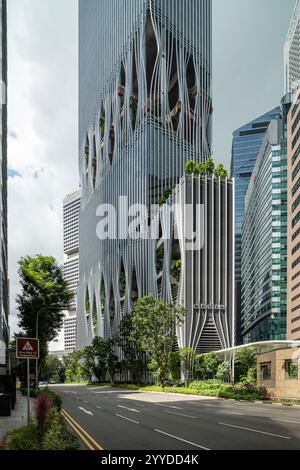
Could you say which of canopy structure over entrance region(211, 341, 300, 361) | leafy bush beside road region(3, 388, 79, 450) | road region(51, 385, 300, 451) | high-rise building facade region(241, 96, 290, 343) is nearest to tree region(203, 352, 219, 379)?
canopy structure over entrance region(211, 341, 300, 361)

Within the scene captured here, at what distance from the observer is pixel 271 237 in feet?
380

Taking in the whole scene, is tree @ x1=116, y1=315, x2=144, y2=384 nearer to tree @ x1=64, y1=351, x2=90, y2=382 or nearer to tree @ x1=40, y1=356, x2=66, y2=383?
tree @ x1=64, y1=351, x2=90, y2=382

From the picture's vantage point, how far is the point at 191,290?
2766 inches

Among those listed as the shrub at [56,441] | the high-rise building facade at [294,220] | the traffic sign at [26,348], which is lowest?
the shrub at [56,441]

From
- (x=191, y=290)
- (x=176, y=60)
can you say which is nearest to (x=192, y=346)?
(x=191, y=290)

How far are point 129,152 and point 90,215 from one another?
104 ft

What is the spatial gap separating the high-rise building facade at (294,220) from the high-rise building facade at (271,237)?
13.9 metres

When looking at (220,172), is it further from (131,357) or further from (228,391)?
(228,391)

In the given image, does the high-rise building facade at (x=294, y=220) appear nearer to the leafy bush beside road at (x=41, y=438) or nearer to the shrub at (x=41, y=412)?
the leafy bush beside road at (x=41, y=438)

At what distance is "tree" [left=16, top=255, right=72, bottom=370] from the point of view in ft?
162

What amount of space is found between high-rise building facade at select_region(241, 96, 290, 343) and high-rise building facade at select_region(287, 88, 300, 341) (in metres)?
13.9

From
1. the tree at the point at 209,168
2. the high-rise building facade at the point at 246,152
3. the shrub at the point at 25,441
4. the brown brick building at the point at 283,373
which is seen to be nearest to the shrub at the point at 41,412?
the shrub at the point at 25,441

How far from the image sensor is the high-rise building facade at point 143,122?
291 feet
